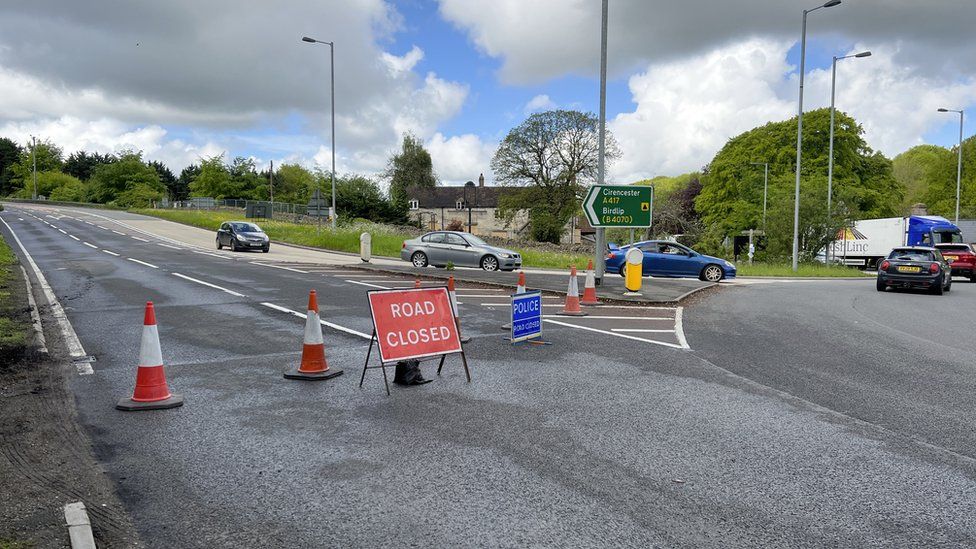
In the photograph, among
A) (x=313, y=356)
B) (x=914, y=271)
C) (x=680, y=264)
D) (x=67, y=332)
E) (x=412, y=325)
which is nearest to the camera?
(x=412, y=325)

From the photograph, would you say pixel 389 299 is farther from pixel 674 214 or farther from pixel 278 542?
pixel 674 214

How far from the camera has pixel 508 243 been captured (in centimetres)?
5306

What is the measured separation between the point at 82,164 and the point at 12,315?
13688 cm

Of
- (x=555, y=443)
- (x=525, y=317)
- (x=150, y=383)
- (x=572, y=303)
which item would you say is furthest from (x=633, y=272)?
(x=150, y=383)

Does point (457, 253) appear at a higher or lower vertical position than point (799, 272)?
higher

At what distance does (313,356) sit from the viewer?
7.27m

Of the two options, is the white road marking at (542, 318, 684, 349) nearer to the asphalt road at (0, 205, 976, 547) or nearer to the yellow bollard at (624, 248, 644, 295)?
the asphalt road at (0, 205, 976, 547)

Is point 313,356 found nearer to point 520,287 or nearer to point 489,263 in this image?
point 520,287

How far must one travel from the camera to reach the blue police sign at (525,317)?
9.20 m

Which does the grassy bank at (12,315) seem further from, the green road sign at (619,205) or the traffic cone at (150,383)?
the green road sign at (619,205)

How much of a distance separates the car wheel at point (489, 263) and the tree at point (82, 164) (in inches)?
4888

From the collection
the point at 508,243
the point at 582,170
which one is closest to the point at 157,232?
the point at 508,243

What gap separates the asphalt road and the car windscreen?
454 inches

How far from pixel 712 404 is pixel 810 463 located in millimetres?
1604
